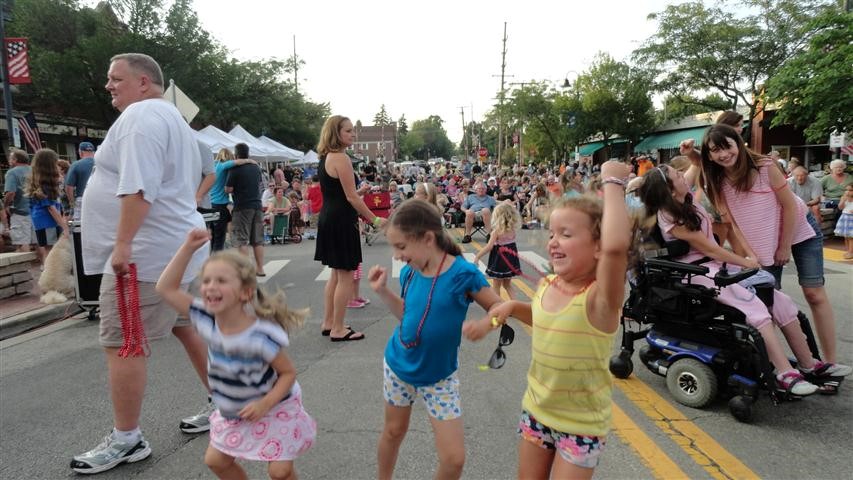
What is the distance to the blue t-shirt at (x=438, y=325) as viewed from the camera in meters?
2.35

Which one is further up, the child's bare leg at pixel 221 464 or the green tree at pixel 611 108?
the green tree at pixel 611 108

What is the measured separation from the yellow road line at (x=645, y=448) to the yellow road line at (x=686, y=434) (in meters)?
0.15

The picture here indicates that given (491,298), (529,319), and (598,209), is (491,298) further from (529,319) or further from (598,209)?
(598,209)

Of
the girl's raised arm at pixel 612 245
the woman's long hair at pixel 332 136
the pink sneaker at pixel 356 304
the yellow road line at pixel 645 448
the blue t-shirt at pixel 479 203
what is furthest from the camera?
the blue t-shirt at pixel 479 203

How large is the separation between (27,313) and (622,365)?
21.3 feet

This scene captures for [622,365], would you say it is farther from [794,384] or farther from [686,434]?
[794,384]

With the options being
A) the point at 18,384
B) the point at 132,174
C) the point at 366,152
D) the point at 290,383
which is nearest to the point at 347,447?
the point at 290,383

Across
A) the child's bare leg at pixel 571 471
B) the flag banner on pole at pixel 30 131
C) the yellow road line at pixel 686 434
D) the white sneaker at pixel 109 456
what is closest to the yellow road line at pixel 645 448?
the yellow road line at pixel 686 434

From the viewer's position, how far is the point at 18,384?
14.7ft

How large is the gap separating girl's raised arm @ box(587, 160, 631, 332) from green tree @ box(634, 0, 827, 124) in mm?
28761

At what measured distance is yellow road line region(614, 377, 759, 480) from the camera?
288 cm

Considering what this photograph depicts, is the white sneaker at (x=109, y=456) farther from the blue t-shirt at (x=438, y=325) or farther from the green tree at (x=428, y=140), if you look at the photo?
the green tree at (x=428, y=140)

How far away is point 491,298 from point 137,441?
216 centimetres

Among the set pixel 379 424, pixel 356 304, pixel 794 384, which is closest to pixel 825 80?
pixel 794 384
